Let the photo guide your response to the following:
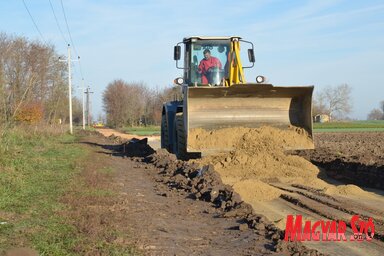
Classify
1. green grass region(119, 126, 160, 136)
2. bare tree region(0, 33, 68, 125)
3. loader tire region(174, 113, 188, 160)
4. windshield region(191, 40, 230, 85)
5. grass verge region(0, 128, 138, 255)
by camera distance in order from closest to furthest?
1. grass verge region(0, 128, 138, 255)
2. loader tire region(174, 113, 188, 160)
3. windshield region(191, 40, 230, 85)
4. bare tree region(0, 33, 68, 125)
5. green grass region(119, 126, 160, 136)

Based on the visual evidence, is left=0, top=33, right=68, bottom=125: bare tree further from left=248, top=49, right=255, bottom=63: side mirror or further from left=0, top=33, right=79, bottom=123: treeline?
left=248, top=49, right=255, bottom=63: side mirror

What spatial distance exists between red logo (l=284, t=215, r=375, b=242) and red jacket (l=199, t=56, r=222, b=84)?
7445 millimetres

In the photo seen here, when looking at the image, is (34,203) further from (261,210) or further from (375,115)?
(375,115)

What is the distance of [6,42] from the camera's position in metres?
37.2

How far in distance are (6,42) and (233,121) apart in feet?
96.7

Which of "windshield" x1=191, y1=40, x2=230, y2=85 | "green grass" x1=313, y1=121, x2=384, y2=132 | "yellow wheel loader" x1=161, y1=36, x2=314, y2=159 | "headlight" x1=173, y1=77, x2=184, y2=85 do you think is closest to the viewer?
"yellow wheel loader" x1=161, y1=36, x2=314, y2=159

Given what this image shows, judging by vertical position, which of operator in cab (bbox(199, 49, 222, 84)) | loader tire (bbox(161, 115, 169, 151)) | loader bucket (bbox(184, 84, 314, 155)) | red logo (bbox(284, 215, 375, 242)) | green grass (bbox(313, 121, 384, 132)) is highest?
operator in cab (bbox(199, 49, 222, 84))

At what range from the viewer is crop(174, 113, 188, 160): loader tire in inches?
522

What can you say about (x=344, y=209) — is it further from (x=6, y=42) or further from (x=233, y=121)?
(x=6, y=42)

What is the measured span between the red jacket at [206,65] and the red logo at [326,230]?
744 centimetres

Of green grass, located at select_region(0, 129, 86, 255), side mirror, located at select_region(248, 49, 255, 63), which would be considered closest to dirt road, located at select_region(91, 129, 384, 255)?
green grass, located at select_region(0, 129, 86, 255)

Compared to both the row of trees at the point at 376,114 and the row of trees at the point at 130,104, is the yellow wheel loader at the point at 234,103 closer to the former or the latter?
the row of trees at the point at 130,104

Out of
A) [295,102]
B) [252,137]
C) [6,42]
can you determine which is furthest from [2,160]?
[6,42]

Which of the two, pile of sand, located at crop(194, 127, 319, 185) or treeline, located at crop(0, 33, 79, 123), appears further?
treeline, located at crop(0, 33, 79, 123)
